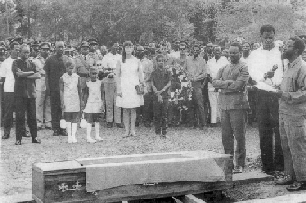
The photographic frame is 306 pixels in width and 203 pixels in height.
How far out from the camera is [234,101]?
7.57 meters

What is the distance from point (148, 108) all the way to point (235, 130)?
5.43 metres

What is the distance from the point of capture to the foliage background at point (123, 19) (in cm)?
2070

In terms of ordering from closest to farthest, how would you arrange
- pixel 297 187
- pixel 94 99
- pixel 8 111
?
pixel 297 187 < pixel 94 99 < pixel 8 111

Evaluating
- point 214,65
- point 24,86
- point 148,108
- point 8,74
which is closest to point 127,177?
point 24,86

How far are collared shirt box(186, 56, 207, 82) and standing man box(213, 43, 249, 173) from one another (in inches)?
182

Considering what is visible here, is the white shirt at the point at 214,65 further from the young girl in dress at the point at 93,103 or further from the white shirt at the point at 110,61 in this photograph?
the young girl in dress at the point at 93,103

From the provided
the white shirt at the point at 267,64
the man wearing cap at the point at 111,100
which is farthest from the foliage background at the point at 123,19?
the white shirt at the point at 267,64

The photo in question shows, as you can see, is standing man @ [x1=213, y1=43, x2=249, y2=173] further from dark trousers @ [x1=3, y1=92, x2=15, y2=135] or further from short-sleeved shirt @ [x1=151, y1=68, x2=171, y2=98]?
dark trousers @ [x1=3, y1=92, x2=15, y2=135]

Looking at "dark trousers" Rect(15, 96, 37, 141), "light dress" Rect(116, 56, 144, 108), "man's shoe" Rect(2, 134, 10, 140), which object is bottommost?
"man's shoe" Rect(2, 134, 10, 140)

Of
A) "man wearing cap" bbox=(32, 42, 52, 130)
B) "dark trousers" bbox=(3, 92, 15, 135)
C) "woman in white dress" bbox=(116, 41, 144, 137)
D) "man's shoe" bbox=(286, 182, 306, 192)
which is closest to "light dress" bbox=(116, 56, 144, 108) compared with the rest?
"woman in white dress" bbox=(116, 41, 144, 137)

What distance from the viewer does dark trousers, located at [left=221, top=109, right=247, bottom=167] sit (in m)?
7.60

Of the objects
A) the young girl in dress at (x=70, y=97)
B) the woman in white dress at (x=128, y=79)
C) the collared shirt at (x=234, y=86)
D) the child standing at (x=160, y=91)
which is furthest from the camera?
the child standing at (x=160, y=91)

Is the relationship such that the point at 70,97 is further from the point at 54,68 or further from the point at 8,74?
the point at 8,74

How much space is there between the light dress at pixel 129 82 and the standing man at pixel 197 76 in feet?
5.87
